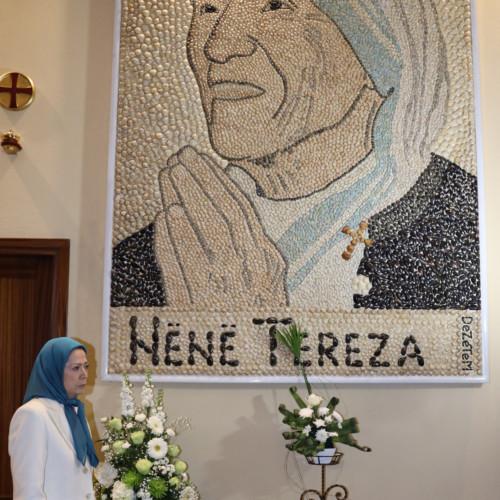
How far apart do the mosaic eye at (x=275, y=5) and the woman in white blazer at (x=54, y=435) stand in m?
2.42

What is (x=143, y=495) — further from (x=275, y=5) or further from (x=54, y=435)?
(x=275, y=5)

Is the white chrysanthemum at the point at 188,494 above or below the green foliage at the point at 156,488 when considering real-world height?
below

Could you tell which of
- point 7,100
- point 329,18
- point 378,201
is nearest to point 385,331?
point 378,201

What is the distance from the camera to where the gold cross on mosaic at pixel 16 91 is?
3967 mm

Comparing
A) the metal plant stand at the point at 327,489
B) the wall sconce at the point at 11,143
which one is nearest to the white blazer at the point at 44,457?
the metal plant stand at the point at 327,489

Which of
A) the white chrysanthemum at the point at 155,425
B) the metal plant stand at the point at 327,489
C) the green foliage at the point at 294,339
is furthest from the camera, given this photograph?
the green foliage at the point at 294,339

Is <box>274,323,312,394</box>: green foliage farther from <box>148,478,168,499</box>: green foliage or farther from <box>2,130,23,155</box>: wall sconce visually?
<box>2,130,23,155</box>: wall sconce

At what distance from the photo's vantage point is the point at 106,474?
124 inches

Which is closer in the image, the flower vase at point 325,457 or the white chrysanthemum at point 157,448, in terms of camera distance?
the white chrysanthemum at point 157,448

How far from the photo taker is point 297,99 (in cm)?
400

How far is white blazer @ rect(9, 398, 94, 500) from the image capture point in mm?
2441

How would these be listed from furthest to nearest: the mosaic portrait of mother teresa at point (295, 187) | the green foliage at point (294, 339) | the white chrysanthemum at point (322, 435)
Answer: the mosaic portrait of mother teresa at point (295, 187) → the green foliage at point (294, 339) → the white chrysanthemum at point (322, 435)

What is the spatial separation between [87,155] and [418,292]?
→ 213 centimetres

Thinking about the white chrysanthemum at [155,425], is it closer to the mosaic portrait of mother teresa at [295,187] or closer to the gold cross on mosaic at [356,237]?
the mosaic portrait of mother teresa at [295,187]
